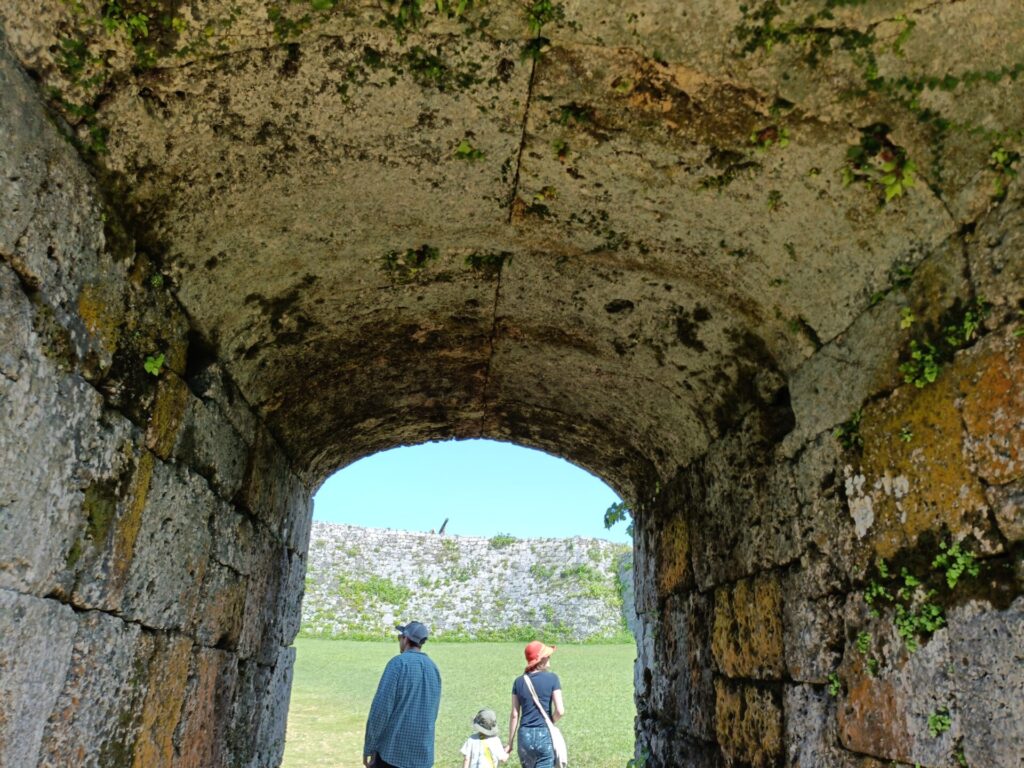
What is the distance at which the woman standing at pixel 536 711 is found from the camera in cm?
567

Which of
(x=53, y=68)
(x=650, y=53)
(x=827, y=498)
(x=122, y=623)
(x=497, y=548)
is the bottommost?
(x=122, y=623)

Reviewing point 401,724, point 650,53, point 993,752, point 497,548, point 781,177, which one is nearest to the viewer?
point 993,752

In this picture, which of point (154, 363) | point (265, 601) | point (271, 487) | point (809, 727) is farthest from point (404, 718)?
point (154, 363)

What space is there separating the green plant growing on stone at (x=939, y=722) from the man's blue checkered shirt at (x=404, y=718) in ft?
9.86

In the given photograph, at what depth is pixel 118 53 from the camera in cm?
172

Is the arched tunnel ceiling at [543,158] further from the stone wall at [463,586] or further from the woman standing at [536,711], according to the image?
the stone wall at [463,586]

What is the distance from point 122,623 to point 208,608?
79 centimetres

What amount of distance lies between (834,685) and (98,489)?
204cm

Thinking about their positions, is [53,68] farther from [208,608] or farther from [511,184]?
Answer: [208,608]

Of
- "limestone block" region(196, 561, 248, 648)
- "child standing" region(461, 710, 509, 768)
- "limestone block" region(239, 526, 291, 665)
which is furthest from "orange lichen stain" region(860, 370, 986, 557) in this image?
"child standing" region(461, 710, 509, 768)

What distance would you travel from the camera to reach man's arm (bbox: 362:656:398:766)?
4.31 m

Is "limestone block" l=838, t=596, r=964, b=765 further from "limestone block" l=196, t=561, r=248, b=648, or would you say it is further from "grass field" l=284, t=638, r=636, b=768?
"grass field" l=284, t=638, r=636, b=768

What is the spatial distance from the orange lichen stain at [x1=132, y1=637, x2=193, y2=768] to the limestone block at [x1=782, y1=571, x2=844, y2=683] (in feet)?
6.41

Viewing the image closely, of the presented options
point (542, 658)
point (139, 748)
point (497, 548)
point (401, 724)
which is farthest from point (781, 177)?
point (497, 548)
